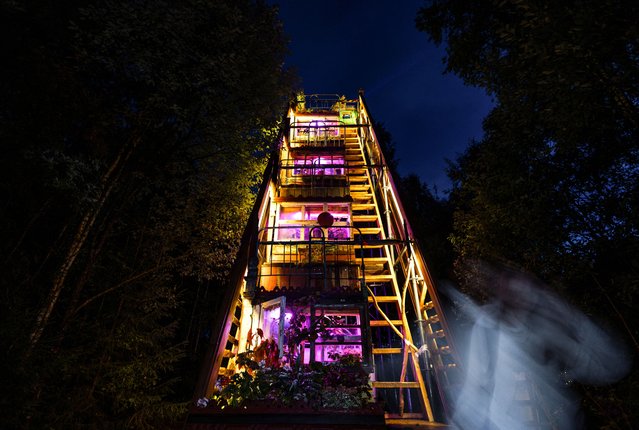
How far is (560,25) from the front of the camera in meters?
3.61

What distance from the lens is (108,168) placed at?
15.4 ft

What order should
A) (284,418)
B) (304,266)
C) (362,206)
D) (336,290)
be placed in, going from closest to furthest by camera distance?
(284,418) < (336,290) < (304,266) < (362,206)

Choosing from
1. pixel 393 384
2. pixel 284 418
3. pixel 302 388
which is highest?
pixel 393 384

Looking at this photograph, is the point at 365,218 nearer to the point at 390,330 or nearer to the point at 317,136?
the point at 390,330

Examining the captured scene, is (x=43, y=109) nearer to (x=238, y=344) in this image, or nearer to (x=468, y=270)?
(x=238, y=344)

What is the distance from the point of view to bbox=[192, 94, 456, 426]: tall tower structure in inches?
190

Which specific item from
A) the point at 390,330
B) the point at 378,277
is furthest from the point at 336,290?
the point at 390,330

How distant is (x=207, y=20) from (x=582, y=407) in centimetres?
993

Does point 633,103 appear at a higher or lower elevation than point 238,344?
higher

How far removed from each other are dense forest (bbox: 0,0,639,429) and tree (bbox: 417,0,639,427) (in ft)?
0.09

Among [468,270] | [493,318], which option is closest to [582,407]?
[493,318]

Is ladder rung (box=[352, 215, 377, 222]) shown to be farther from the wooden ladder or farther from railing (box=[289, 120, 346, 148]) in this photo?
railing (box=[289, 120, 346, 148])

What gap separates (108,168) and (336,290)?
414 centimetres

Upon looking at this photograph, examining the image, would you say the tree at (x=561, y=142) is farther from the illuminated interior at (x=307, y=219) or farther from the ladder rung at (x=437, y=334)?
the illuminated interior at (x=307, y=219)
